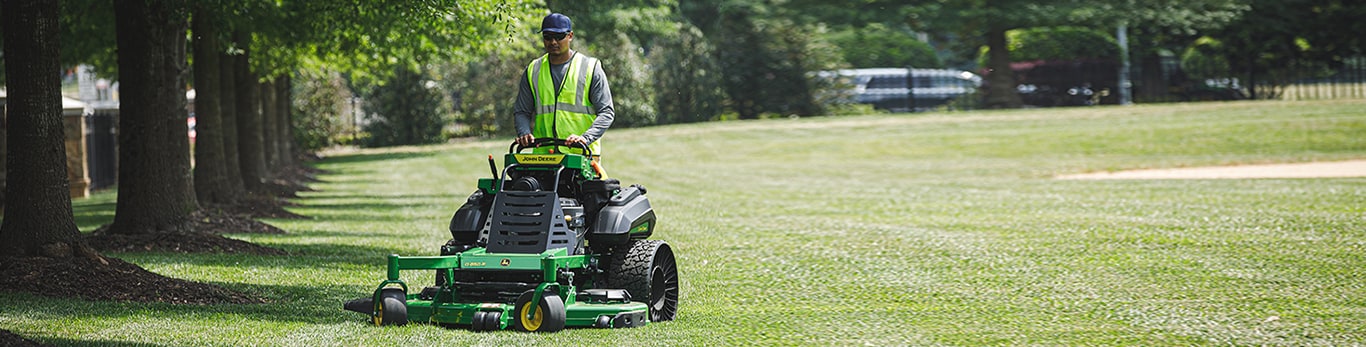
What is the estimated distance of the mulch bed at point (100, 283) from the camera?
11.0 metres

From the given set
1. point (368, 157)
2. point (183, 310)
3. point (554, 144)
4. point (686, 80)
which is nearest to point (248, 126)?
point (183, 310)

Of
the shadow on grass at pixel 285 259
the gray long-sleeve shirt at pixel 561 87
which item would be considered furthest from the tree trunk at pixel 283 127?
the gray long-sleeve shirt at pixel 561 87

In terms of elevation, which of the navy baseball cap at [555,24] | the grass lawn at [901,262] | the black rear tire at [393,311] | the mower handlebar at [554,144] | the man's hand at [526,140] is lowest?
the grass lawn at [901,262]

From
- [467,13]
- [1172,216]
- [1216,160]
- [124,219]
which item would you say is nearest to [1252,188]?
[1172,216]

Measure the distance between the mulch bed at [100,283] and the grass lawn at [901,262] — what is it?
1.01 feet

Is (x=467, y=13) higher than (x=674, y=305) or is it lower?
higher

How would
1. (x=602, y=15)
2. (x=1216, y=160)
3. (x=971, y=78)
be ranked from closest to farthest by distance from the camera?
(x=1216, y=160) < (x=602, y=15) < (x=971, y=78)

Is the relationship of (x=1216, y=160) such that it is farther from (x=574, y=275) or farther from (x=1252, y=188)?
(x=574, y=275)

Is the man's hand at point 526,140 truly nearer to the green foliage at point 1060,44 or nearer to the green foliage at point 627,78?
the green foliage at point 627,78

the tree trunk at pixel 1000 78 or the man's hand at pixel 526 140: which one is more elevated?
the tree trunk at pixel 1000 78

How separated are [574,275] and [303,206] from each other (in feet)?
53.3

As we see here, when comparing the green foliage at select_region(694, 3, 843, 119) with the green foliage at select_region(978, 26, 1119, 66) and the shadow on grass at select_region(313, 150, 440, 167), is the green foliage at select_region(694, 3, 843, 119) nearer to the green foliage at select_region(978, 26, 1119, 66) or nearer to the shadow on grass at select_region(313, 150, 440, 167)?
the green foliage at select_region(978, 26, 1119, 66)

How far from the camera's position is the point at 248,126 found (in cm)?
2703

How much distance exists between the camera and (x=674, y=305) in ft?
33.0
